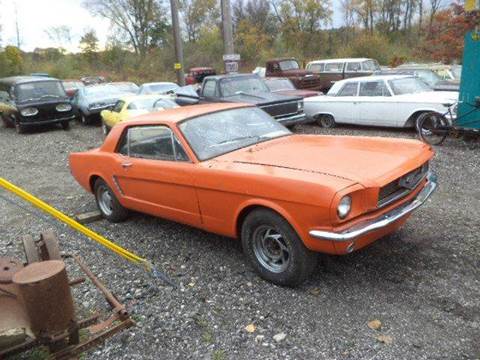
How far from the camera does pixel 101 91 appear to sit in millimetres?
16312

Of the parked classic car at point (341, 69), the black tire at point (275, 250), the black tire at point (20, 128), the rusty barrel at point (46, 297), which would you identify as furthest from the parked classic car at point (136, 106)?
the rusty barrel at point (46, 297)

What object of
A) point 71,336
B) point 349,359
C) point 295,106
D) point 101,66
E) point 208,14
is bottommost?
point 349,359

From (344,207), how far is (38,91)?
14391mm

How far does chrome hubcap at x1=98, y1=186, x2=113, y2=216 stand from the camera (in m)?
5.82

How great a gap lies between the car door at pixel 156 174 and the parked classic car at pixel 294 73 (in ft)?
44.5

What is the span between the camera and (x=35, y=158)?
1122 cm

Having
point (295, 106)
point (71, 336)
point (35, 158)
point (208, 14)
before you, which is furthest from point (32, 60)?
point (71, 336)

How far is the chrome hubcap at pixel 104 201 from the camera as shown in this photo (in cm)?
582

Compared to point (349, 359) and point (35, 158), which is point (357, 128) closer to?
point (35, 158)

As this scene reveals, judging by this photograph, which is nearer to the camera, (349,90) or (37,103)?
(349,90)

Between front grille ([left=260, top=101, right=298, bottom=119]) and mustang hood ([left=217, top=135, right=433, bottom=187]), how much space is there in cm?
604

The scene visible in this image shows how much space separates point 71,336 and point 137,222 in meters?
3.06

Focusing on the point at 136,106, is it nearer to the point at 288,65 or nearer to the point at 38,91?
the point at 38,91

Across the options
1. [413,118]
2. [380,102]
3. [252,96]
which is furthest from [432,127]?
[252,96]
